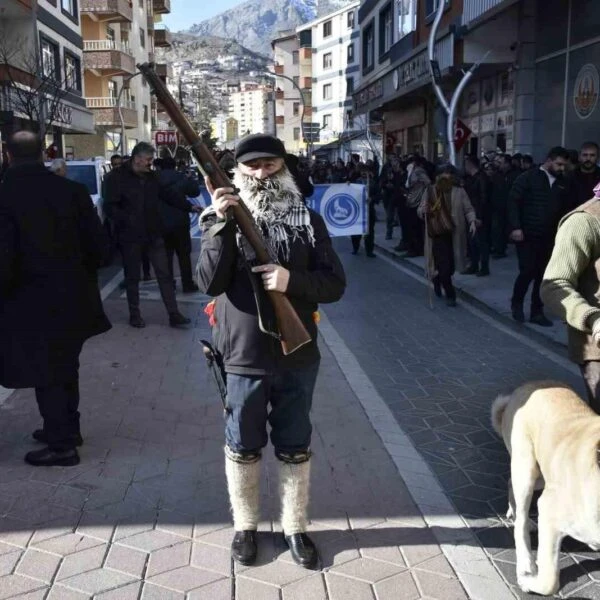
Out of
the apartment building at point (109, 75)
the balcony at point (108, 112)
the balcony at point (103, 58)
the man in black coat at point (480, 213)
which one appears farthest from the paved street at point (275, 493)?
the balcony at point (103, 58)

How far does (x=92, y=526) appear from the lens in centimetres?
379

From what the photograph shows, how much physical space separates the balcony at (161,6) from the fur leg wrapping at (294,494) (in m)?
68.6

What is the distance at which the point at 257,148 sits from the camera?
Result: 3188 mm

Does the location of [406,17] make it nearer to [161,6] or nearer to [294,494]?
[294,494]

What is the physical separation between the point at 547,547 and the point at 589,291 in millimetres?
1198

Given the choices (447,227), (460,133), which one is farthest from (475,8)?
(447,227)

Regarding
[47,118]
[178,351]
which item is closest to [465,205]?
[178,351]

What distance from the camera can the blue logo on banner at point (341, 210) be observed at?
12.7 meters

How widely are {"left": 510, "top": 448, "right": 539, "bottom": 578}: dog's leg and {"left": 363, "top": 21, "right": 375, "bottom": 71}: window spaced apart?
32.0 meters

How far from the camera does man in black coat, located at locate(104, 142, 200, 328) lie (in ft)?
27.3

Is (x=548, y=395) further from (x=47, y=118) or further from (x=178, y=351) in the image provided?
(x=47, y=118)

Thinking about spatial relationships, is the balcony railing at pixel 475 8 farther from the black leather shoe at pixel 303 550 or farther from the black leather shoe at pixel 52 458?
the black leather shoe at pixel 303 550

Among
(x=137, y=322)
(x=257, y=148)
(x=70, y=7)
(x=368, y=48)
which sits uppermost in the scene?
(x=70, y=7)

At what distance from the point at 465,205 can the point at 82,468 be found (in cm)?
689
